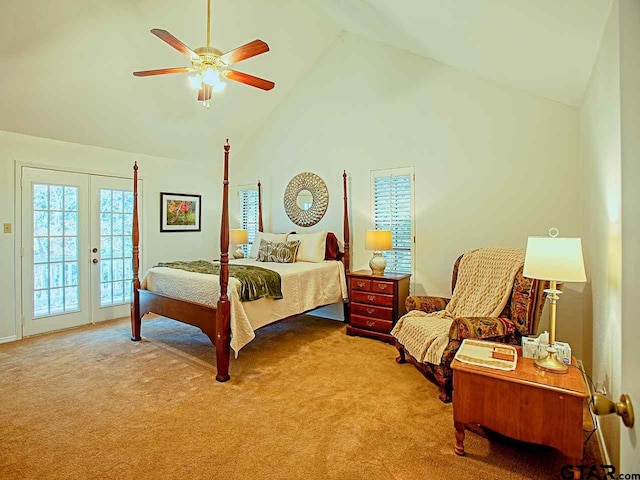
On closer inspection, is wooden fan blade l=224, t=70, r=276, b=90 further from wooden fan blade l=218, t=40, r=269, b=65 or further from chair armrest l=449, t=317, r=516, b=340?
chair armrest l=449, t=317, r=516, b=340

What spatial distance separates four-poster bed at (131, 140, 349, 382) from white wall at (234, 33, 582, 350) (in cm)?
68

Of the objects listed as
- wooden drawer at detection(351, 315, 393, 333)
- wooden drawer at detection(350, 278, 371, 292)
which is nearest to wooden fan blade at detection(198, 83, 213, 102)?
wooden drawer at detection(350, 278, 371, 292)

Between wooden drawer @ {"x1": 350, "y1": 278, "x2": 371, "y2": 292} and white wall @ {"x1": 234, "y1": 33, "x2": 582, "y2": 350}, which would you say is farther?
wooden drawer @ {"x1": 350, "y1": 278, "x2": 371, "y2": 292}

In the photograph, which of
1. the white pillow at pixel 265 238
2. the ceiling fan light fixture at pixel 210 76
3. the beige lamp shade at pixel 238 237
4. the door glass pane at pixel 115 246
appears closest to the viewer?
the ceiling fan light fixture at pixel 210 76

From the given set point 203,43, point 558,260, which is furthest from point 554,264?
point 203,43

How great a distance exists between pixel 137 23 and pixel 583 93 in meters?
4.13

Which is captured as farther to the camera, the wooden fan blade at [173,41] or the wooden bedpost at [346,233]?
the wooden bedpost at [346,233]

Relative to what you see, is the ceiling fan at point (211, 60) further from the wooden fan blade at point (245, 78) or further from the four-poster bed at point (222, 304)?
the four-poster bed at point (222, 304)

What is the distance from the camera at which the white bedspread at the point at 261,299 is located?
323 cm

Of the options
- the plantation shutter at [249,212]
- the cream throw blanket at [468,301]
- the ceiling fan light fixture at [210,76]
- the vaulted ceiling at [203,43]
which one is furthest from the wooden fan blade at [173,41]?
the plantation shutter at [249,212]

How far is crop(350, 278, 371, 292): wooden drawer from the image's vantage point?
4.23 meters

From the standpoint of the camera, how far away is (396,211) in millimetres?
4520

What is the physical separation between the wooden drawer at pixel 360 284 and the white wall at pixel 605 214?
6.85 ft

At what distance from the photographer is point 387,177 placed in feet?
15.0
